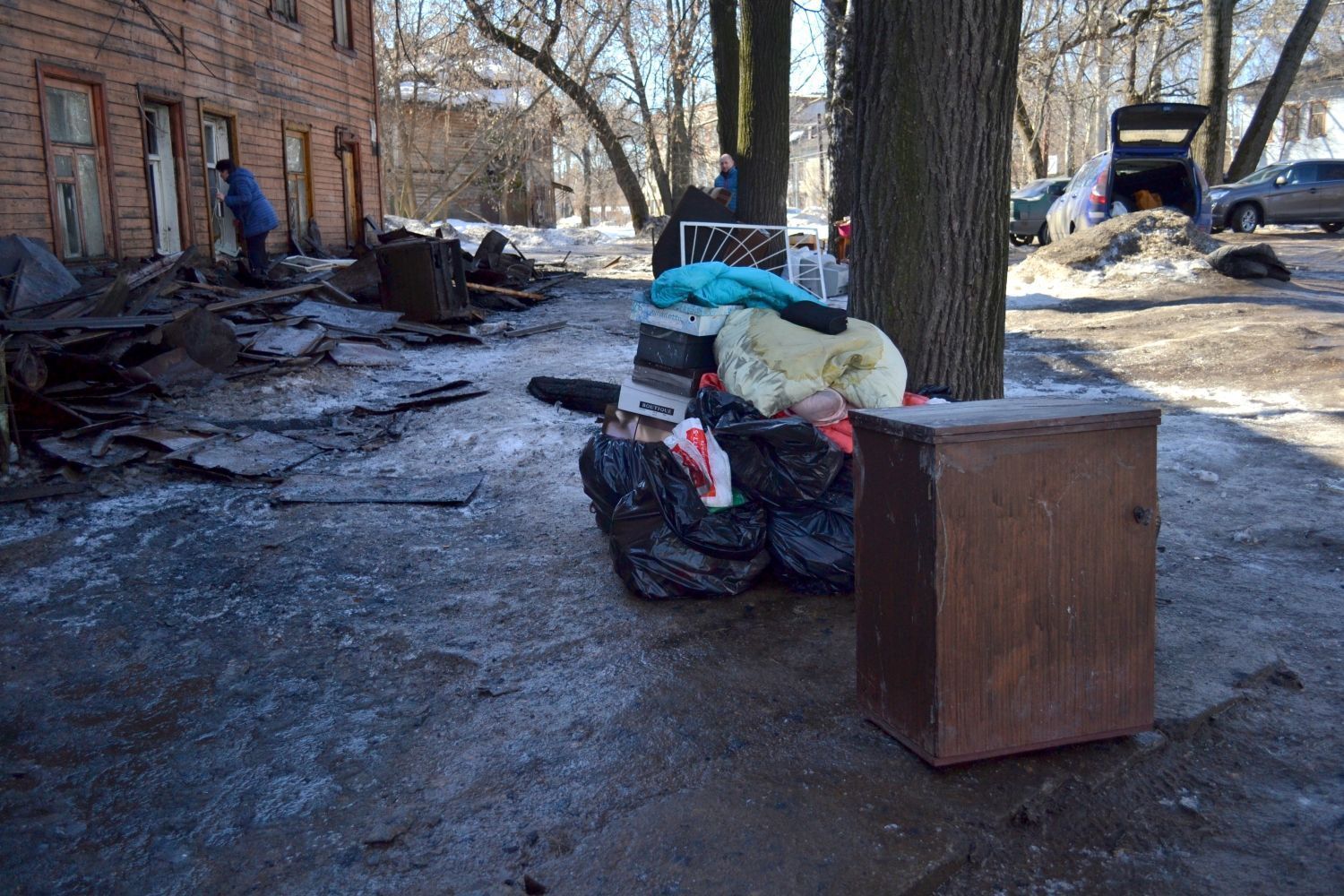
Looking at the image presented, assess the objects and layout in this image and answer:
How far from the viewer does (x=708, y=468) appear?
3873mm

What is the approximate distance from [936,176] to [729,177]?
26.2 feet

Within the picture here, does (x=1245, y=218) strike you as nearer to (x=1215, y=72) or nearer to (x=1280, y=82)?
(x=1280, y=82)

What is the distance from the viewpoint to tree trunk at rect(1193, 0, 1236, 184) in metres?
19.3

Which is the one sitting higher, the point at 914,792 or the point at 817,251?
the point at 817,251

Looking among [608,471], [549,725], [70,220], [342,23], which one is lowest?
[549,725]

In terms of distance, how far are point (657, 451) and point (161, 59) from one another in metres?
11.5

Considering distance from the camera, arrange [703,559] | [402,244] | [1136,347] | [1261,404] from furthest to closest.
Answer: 1. [402,244]
2. [1136,347]
3. [1261,404]
4. [703,559]

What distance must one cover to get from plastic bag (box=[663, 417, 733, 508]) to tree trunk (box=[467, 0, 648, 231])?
65.3 ft

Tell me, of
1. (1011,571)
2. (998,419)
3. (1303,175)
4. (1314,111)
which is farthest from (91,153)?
(1314,111)

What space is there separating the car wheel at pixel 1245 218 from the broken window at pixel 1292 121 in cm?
2805

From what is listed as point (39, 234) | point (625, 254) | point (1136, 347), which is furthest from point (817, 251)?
point (625, 254)

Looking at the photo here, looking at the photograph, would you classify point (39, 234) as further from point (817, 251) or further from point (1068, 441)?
point (1068, 441)

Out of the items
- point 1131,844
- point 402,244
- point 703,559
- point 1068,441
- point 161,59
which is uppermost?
point 161,59

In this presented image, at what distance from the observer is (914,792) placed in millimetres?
2570
